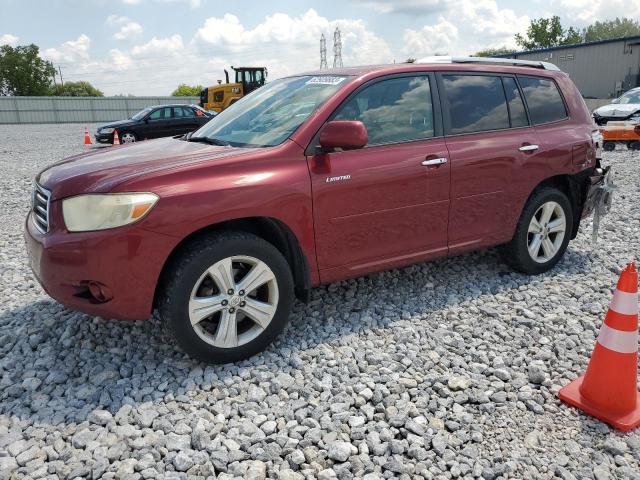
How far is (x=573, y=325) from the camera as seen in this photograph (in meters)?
3.84

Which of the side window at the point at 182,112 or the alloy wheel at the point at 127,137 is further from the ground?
the side window at the point at 182,112

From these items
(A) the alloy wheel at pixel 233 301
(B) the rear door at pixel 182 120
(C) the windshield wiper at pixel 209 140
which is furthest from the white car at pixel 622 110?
(A) the alloy wheel at pixel 233 301

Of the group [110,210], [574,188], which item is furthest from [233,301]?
[574,188]

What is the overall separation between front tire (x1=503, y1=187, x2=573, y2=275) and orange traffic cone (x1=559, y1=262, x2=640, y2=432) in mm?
1817

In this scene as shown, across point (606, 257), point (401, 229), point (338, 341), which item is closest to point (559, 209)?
point (606, 257)

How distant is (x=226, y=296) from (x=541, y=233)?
300 centimetres

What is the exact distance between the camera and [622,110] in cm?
1552

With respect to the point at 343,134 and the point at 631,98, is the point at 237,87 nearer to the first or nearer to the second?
the point at 631,98

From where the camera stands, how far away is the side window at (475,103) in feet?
13.6

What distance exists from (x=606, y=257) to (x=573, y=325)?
5.94 feet

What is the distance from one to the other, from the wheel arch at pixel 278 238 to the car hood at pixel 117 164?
16.3 inches

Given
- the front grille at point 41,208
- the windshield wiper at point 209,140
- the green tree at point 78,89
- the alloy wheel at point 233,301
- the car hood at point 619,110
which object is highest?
the green tree at point 78,89

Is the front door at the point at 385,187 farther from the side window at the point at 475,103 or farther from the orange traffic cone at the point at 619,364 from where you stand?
the orange traffic cone at the point at 619,364

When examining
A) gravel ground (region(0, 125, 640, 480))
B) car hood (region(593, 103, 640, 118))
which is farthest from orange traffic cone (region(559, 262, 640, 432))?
car hood (region(593, 103, 640, 118))
